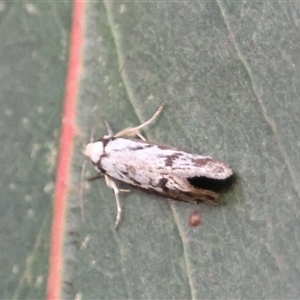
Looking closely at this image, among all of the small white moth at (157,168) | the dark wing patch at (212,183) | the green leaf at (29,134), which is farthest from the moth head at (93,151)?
the dark wing patch at (212,183)

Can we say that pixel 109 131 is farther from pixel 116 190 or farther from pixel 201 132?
pixel 201 132

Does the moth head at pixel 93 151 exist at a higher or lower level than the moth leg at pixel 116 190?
higher

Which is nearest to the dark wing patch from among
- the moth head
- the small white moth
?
the small white moth

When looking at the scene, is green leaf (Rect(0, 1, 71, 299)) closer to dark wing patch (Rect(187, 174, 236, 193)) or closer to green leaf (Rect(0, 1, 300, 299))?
green leaf (Rect(0, 1, 300, 299))

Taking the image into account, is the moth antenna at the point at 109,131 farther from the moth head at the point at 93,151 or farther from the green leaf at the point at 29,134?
the green leaf at the point at 29,134

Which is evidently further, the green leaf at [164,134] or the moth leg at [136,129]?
the moth leg at [136,129]

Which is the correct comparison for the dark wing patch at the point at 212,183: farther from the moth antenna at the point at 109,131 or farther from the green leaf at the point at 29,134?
the green leaf at the point at 29,134

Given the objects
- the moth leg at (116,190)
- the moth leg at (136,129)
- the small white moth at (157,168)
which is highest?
the moth leg at (136,129)

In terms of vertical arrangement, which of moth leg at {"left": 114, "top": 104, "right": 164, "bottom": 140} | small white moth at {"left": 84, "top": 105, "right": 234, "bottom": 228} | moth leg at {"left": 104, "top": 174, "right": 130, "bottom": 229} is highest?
moth leg at {"left": 114, "top": 104, "right": 164, "bottom": 140}
